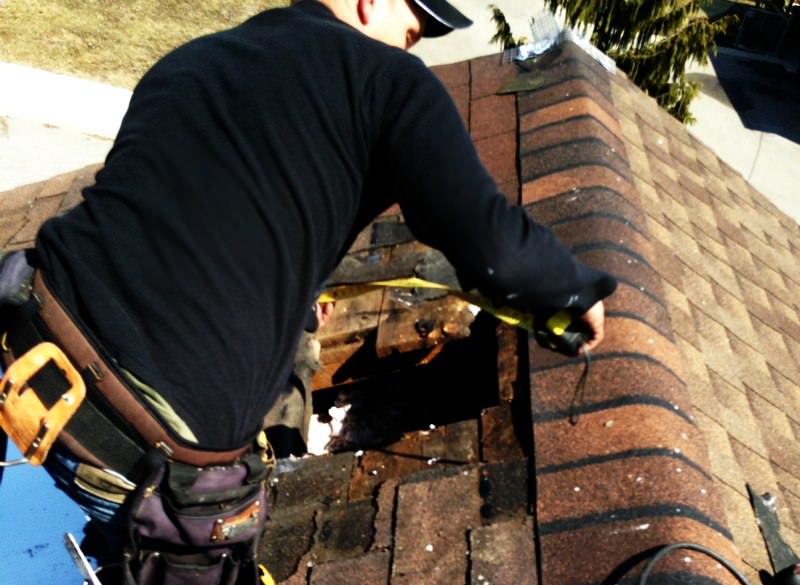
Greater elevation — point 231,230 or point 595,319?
point 231,230

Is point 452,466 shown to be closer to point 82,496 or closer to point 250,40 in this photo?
point 82,496

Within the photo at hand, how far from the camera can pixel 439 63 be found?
15023 millimetres

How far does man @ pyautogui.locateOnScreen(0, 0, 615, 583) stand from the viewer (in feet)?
6.61

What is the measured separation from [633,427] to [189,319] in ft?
4.47

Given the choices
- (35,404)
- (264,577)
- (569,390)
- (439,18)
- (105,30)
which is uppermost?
(439,18)

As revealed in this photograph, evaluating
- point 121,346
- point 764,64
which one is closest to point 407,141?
point 121,346

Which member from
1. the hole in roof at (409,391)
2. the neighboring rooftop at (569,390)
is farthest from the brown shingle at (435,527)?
the hole in roof at (409,391)

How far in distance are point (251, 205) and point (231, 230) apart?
7 cm

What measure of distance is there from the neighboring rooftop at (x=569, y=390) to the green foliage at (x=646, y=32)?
15.3 ft

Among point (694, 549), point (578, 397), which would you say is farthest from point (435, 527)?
point (694, 549)

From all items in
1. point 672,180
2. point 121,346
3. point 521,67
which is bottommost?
point 672,180

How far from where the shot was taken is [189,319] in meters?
2.03

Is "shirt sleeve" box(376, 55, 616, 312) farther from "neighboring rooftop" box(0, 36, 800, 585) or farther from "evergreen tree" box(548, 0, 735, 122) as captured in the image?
"evergreen tree" box(548, 0, 735, 122)

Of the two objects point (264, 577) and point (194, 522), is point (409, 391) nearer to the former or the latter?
point (264, 577)
